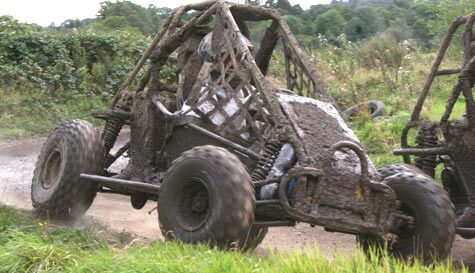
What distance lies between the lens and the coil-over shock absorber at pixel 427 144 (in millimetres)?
7203

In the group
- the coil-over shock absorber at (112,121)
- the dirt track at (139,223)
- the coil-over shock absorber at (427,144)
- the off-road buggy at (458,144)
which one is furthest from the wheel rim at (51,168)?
the coil-over shock absorber at (427,144)

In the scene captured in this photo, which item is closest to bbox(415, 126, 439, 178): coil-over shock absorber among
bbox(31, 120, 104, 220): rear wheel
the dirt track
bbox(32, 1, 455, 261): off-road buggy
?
the dirt track

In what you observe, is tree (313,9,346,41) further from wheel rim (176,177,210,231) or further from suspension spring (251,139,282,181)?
wheel rim (176,177,210,231)

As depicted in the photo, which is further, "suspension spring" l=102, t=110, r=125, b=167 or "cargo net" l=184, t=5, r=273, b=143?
"suspension spring" l=102, t=110, r=125, b=167

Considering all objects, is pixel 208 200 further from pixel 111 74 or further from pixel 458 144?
pixel 111 74

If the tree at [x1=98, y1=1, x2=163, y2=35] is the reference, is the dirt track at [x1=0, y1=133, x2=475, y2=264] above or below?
below

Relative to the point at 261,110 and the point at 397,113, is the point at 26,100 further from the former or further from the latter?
the point at 261,110

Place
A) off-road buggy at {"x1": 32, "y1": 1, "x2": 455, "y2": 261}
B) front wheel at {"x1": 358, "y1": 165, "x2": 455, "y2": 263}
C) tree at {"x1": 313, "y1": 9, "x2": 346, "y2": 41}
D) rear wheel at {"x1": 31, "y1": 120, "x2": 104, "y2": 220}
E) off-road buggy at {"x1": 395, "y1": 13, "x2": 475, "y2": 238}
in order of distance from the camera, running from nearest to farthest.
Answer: off-road buggy at {"x1": 32, "y1": 1, "x2": 455, "y2": 261} → front wheel at {"x1": 358, "y1": 165, "x2": 455, "y2": 263} → off-road buggy at {"x1": 395, "y1": 13, "x2": 475, "y2": 238} → rear wheel at {"x1": 31, "y1": 120, "x2": 104, "y2": 220} → tree at {"x1": 313, "y1": 9, "x2": 346, "y2": 41}

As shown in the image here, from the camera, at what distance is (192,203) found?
5.72m

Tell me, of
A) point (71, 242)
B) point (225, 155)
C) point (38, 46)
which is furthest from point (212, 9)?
point (38, 46)

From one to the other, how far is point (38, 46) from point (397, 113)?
330 inches

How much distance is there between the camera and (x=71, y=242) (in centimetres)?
575

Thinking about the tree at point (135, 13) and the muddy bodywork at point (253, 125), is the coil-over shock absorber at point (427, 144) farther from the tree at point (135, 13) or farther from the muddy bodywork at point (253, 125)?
the tree at point (135, 13)

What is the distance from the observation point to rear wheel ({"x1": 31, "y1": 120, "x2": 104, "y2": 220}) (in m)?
7.15
